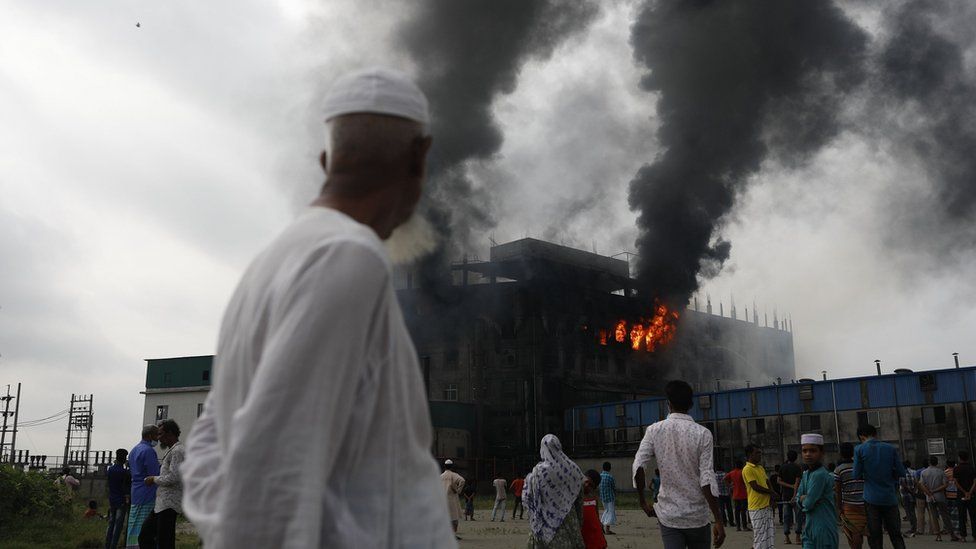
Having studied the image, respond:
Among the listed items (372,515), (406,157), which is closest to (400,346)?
(372,515)

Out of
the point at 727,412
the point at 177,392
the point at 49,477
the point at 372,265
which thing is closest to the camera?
the point at 372,265

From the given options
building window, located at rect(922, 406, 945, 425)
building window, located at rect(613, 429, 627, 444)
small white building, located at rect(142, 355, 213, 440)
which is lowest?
building window, located at rect(613, 429, 627, 444)

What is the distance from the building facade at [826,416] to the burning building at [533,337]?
4834 mm

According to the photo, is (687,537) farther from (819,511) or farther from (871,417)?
(871,417)

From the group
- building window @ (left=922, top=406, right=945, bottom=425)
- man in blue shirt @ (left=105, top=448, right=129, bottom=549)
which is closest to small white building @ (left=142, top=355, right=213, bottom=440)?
building window @ (left=922, top=406, right=945, bottom=425)

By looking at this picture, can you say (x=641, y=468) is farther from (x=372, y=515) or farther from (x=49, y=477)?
(x=49, y=477)

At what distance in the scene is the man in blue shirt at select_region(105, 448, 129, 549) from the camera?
1145 cm

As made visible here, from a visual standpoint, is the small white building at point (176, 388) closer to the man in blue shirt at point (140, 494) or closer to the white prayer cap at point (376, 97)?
the man in blue shirt at point (140, 494)

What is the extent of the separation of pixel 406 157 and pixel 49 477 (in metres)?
23.2

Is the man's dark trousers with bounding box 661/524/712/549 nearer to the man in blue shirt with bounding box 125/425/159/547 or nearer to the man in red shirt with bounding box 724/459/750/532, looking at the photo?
the man in blue shirt with bounding box 125/425/159/547

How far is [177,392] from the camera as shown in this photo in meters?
56.5

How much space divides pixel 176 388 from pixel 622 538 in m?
46.4

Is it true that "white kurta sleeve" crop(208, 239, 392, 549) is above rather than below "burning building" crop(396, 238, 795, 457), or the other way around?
below

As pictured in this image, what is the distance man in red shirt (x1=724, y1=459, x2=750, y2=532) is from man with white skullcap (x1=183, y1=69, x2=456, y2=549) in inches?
648
